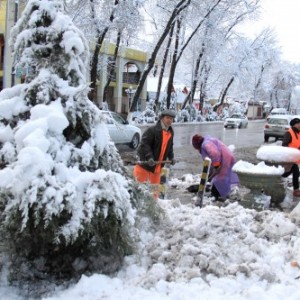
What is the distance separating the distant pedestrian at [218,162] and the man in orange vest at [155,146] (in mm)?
778

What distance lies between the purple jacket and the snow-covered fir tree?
365cm

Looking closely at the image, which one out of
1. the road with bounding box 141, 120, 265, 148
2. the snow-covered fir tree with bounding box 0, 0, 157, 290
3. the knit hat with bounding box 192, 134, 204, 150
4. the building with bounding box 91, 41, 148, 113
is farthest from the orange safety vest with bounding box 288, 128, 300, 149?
the building with bounding box 91, 41, 148, 113

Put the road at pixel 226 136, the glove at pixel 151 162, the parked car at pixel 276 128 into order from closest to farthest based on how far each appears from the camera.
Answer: the glove at pixel 151 162
the road at pixel 226 136
the parked car at pixel 276 128

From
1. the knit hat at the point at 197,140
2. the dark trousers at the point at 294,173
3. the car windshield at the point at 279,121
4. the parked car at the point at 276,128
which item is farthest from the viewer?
the car windshield at the point at 279,121

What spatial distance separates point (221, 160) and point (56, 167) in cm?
479

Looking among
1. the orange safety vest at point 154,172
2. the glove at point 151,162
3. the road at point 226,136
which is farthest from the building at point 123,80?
the glove at point 151,162

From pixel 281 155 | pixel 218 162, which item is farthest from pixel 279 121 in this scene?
pixel 218 162

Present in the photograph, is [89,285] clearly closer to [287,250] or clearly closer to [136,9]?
[287,250]

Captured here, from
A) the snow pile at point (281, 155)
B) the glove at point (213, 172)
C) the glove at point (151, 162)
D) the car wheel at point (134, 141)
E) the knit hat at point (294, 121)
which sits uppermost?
the knit hat at point (294, 121)

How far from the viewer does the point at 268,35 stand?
5566cm

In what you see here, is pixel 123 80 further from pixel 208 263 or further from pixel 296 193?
pixel 208 263

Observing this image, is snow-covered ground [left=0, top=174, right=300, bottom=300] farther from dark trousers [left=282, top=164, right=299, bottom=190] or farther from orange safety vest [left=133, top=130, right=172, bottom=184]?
dark trousers [left=282, top=164, right=299, bottom=190]

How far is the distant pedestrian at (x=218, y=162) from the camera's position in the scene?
8234 mm

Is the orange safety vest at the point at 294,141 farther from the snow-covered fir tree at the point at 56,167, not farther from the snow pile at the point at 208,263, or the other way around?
the snow-covered fir tree at the point at 56,167
